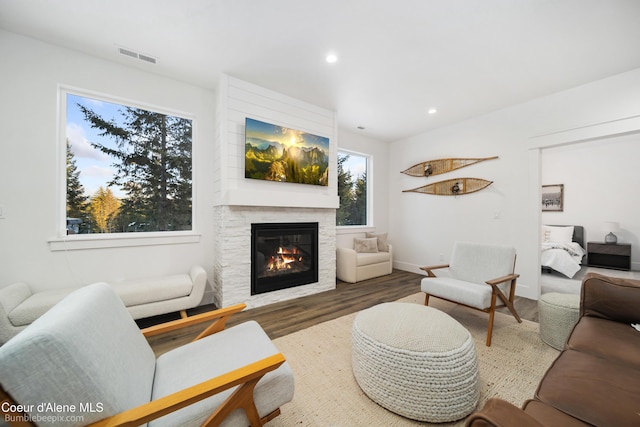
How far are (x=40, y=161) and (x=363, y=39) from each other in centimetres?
348

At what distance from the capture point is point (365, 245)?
479 centimetres

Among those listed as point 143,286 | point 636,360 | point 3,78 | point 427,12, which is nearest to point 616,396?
point 636,360

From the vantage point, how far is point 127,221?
9.52 ft

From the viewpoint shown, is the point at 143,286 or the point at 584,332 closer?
the point at 584,332

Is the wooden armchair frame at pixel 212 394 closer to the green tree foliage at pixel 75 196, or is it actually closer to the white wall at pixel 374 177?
the green tree foliage at pixel 75 196

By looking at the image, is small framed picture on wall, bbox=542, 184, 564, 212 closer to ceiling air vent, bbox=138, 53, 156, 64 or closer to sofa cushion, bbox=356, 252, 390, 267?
sofa cushion, bbox=356, 252, 390, 267

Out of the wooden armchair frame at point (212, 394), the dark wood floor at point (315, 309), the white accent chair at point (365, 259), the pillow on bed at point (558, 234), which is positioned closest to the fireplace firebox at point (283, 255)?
the dark wood floor at point (315, 309)

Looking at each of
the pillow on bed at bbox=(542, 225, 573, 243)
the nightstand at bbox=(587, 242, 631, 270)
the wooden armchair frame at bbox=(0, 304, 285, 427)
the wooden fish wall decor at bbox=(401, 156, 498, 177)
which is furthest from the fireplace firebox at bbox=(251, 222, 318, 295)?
the nightstand at bbox=(587, 242, 631, 270)

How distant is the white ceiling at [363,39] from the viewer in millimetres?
1980

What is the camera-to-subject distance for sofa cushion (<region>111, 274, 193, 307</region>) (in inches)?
94.0

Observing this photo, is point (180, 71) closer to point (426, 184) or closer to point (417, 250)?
point (426, 184)

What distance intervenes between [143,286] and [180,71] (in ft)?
8.31

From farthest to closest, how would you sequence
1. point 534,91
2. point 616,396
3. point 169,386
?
point 534,91
point 169,386
point 616,396

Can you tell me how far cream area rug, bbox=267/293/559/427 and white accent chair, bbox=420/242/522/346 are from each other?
23 centimetres
